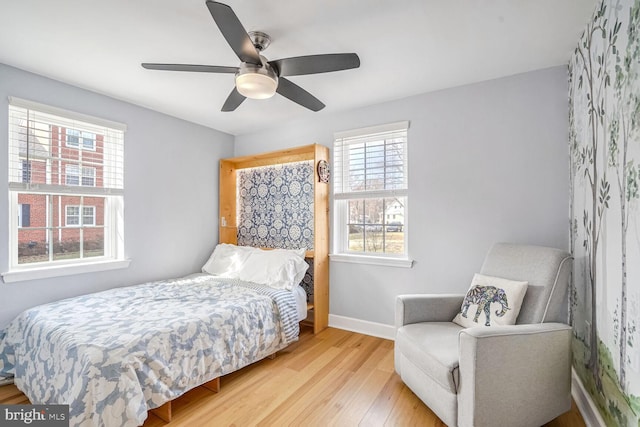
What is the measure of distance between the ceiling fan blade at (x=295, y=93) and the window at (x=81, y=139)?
6.61ft

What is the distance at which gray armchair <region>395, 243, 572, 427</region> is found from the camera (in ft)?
4.91

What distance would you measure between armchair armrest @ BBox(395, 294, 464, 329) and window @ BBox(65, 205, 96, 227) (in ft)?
9.54

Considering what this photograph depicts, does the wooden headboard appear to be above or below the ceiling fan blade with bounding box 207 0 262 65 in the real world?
below

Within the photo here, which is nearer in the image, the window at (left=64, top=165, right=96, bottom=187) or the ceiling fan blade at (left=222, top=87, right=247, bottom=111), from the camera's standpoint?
the ceiling fan blade at (left=222, top=87, right=247, bottom=111)

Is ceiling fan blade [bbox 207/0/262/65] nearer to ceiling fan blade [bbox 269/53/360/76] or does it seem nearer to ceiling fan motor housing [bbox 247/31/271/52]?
ceiling fan blade [bbox 269/53/360/76]

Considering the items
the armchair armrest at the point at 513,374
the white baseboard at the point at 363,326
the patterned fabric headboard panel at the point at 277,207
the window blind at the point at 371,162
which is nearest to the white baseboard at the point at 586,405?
the armchair armrest at the point at 513,374

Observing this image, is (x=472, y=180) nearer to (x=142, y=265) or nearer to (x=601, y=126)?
(x=601, y=126)

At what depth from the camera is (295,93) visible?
2062mm

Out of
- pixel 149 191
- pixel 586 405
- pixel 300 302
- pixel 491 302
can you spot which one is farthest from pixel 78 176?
pixel 586 405

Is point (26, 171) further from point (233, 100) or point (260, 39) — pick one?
point (260, 39)

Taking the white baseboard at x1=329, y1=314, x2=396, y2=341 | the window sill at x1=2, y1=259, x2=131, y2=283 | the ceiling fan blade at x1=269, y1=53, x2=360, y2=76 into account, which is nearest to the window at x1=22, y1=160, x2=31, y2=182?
the window sill at x1=2, y1=259, x2=131, y2=283

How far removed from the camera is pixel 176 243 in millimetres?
3369

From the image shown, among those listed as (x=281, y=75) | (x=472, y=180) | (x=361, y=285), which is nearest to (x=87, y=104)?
(x=281, y=75)

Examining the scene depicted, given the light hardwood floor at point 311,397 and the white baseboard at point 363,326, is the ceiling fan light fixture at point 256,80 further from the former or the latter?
the white baseboard at point 363,326
